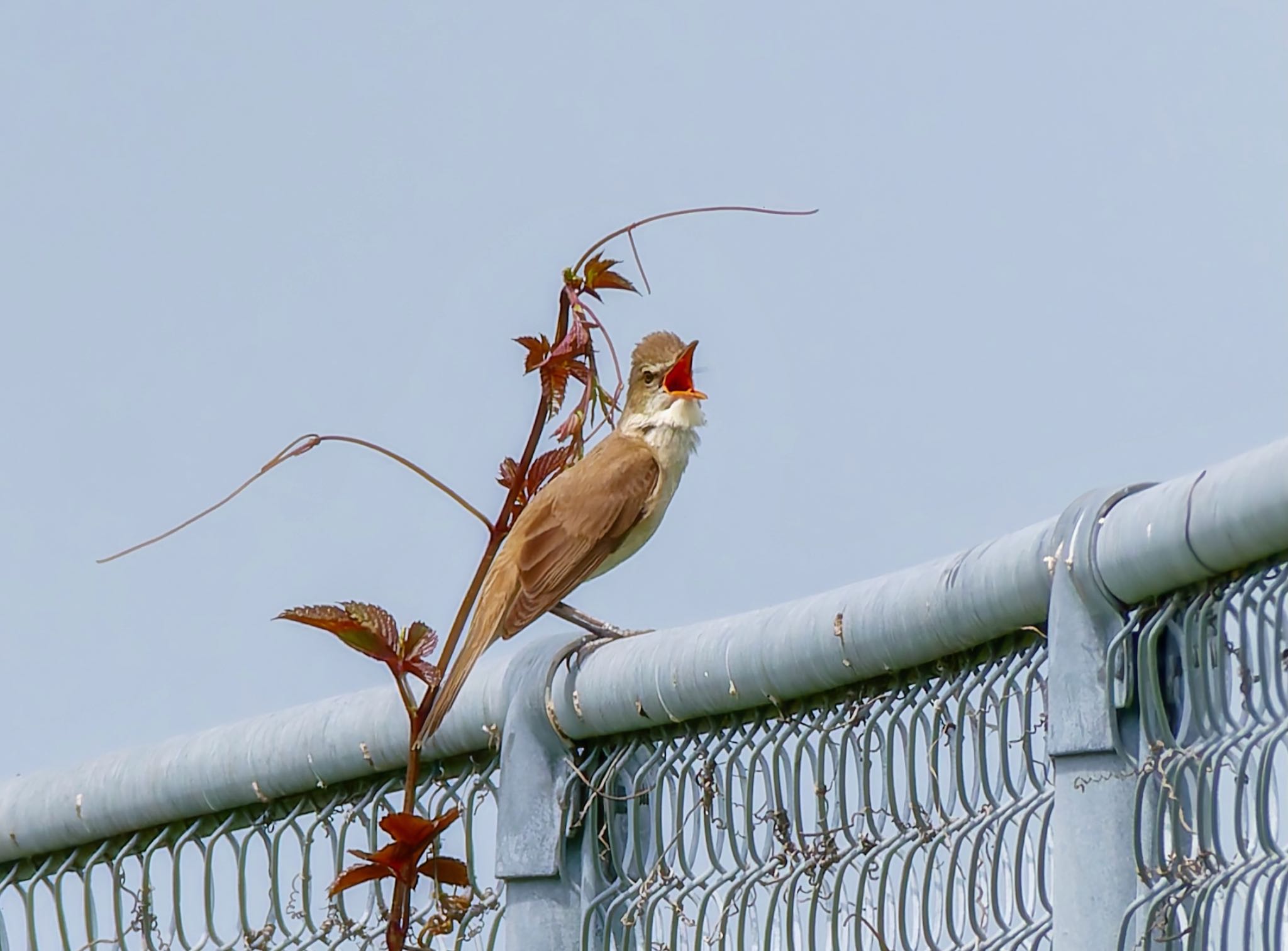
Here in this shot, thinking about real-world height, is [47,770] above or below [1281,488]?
above

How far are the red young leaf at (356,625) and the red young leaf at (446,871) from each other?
312mm

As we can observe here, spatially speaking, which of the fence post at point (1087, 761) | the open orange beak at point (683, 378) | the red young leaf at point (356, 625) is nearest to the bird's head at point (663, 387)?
the open orange beak at point (683, 378)

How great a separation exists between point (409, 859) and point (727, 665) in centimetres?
62

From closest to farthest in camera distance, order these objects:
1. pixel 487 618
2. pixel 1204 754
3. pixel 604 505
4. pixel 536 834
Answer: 1. pixel 1204 754
2. pixel 536 834
3. pixel 487 618
4. pixel 604 505

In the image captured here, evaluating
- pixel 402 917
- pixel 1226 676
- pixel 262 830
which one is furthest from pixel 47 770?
pixel 1226 676

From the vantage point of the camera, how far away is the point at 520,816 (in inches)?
117

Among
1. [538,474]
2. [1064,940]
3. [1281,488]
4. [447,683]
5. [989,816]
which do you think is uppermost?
[538,474]

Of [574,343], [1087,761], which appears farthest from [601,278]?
[1087,761]

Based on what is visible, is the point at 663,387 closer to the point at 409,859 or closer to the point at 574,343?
the point at 574,343

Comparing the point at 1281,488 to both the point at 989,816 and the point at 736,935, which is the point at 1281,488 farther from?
the point at 736,935

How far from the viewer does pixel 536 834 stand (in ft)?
9.71

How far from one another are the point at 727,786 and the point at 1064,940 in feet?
2.16

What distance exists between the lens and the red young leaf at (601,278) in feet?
10.7

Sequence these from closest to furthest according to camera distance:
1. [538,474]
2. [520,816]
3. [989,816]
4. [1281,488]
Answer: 1. [1281,488]
2. [989,816]
3. [520,816]
4. [538,474]
